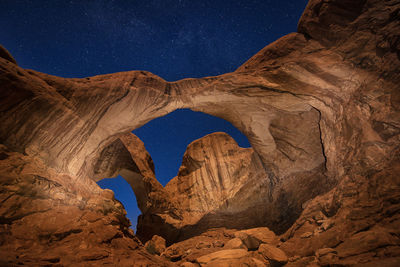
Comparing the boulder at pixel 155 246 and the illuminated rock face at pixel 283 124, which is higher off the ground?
the illuminated rock face at pixel 283 124

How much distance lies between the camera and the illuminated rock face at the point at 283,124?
4.15 metres

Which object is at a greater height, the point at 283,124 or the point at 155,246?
the point at 283,124

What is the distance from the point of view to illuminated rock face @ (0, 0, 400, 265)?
415cm

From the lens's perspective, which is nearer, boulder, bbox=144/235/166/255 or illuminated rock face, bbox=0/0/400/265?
illuminated rock face, bbox=0/0/400/265

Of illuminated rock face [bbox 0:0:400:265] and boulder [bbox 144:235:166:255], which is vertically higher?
illuminated rock face [bbox 0:0:400:265]

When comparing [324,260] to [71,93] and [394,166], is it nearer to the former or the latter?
[394,166]

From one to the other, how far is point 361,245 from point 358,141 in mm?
3051

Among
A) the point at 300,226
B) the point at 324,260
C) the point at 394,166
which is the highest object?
the point at 394,166

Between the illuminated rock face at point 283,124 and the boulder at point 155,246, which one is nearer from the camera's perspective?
the illuminated rock face at point 283,124

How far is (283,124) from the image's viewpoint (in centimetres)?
891

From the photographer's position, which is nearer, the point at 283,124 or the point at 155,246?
the point at 155,246

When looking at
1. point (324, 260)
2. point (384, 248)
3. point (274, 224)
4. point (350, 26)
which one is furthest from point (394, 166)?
point (274, 224)

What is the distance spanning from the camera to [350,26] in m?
5.28

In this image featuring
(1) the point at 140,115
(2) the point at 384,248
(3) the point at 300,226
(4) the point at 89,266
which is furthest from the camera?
(1) the point at 140,115
